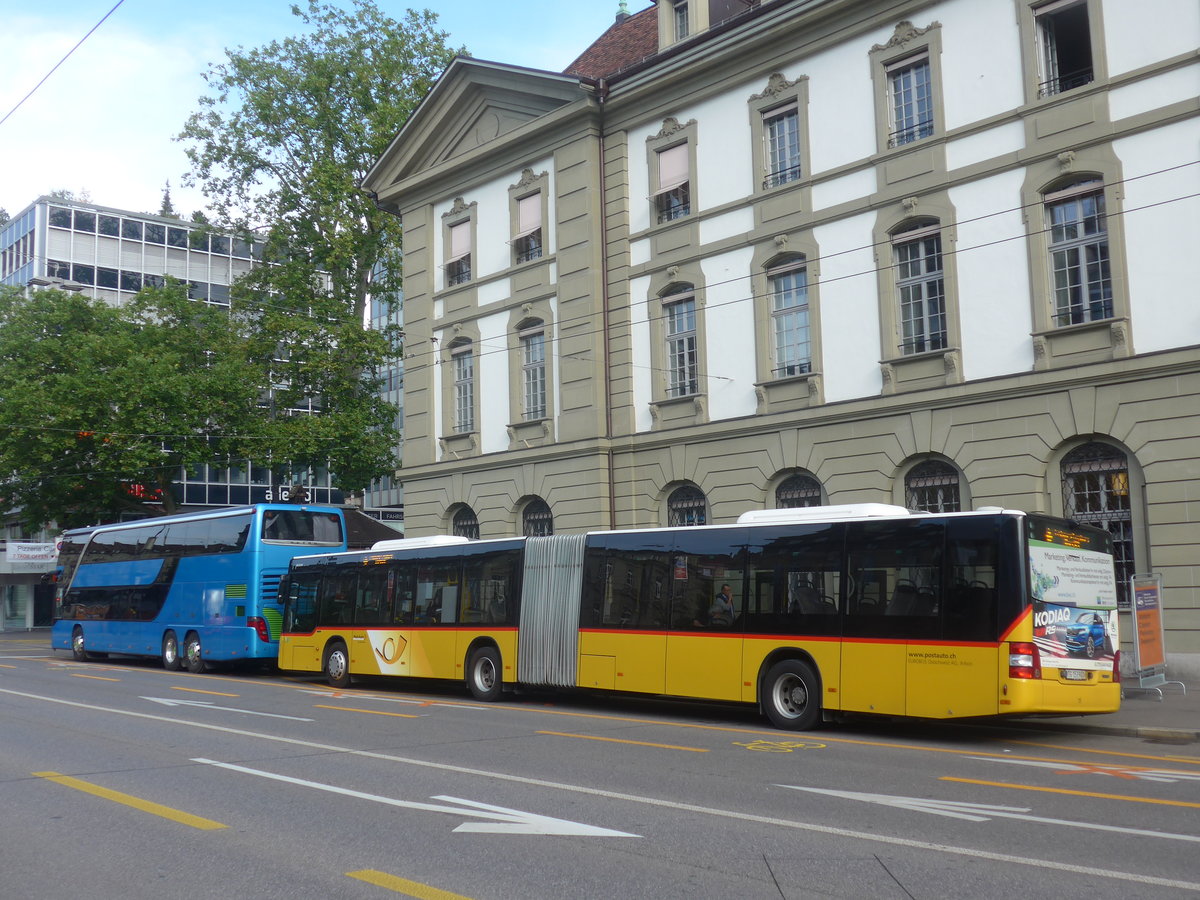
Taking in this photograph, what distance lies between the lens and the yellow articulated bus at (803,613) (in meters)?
13.3

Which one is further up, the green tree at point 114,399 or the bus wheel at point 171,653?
the green tree at point 114,399

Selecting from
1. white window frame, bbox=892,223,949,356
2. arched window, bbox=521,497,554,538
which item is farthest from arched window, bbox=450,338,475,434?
white window frame, bbox=892,223,949,356

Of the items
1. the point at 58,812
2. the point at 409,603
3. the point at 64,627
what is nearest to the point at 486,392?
the point at 409,603

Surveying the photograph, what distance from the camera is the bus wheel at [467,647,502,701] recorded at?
1983 cm

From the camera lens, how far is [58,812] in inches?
363

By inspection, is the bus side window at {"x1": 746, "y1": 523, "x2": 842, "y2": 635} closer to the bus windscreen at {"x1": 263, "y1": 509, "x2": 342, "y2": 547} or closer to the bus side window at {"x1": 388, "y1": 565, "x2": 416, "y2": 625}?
the bus side window at {"x1": 388, "y1": 565, "x2": 416, "y2": 625}

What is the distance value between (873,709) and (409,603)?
10282mm

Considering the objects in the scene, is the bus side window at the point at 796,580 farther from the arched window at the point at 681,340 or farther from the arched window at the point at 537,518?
the arched window at the point at 537,518

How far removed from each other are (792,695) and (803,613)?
1.06 metres

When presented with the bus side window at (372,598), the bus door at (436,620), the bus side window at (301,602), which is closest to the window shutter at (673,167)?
the bus door at (436,620)

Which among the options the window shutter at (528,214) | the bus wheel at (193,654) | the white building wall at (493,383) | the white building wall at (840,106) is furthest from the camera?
the white building wall at (493,383)

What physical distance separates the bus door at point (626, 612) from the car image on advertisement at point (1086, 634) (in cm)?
551

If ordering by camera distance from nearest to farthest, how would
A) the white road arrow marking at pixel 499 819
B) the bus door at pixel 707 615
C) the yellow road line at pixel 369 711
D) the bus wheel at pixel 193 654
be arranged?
the white road arrow marking at pixel 499 819 → the bus door at pixel 707 615 → the yellow road line at pixel 369 711 → the bus wheel at pixel 193 654

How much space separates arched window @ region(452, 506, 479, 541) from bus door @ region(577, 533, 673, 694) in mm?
12602
